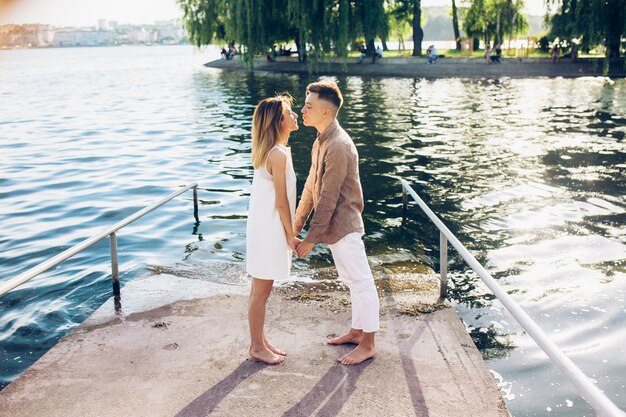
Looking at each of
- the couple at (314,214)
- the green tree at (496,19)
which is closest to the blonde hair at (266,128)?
the couple at (314,214)

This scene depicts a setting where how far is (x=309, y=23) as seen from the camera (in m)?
32.8

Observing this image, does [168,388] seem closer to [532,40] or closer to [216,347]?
[216,347]

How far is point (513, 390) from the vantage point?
469 cm

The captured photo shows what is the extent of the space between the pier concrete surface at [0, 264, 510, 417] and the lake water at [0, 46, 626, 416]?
33.3 inches

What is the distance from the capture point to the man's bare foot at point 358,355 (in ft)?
13.6

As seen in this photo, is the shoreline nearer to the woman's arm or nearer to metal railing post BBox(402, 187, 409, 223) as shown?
metal railing post BBox(402, 187, 409, 223)

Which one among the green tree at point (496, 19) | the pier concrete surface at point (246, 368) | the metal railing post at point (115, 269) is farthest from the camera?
the green tree at point (496, 19)

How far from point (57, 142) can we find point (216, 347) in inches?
638

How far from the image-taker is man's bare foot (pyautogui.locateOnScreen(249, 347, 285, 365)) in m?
4.16

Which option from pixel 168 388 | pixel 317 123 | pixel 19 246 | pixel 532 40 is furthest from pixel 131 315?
pixel 532 40

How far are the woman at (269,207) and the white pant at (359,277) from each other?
36cm

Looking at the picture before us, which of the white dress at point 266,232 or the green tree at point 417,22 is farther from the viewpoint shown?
the green tree at point 417,22

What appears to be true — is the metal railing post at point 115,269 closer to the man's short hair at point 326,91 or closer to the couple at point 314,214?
the couple at point 314,214

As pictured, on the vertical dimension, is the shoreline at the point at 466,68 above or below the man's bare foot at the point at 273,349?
above
